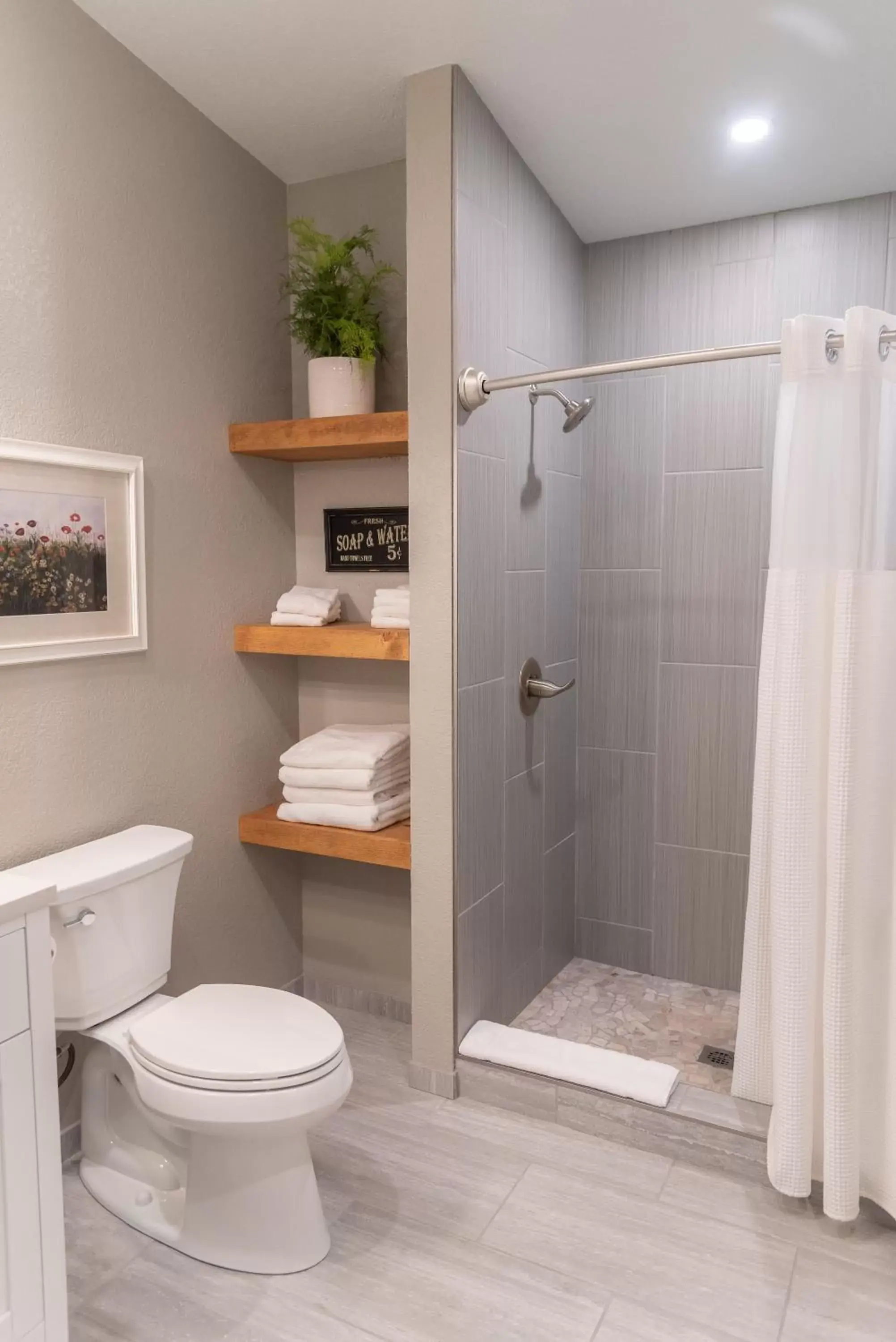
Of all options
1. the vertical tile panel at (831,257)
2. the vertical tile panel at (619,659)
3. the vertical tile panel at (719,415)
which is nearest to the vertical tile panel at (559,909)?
the vertical tile panel at (619,659)

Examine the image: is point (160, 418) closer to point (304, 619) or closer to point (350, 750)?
point (304, 619)

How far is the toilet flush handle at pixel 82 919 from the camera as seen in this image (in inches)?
72.0

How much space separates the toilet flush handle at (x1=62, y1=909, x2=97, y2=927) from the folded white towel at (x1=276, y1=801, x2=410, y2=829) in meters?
0.71

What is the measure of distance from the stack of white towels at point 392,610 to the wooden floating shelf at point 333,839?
0.54 metres

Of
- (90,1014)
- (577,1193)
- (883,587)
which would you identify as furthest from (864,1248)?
(90,1014)

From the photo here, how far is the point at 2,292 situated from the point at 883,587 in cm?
185

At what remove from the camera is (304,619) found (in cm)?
253

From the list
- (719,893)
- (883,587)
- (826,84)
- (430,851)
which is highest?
(826,84)

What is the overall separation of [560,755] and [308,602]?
944 mm

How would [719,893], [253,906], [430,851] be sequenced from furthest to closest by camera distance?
[719,893] → [253,906] → [430,851]

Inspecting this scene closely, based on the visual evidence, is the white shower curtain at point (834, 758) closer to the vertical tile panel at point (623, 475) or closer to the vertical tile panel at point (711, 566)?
the vertical tile panel at point (711, 566)

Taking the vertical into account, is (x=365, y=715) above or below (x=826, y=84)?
below

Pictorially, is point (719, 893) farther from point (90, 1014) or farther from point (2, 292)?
point (2, 292)

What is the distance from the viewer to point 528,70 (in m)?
2.05
